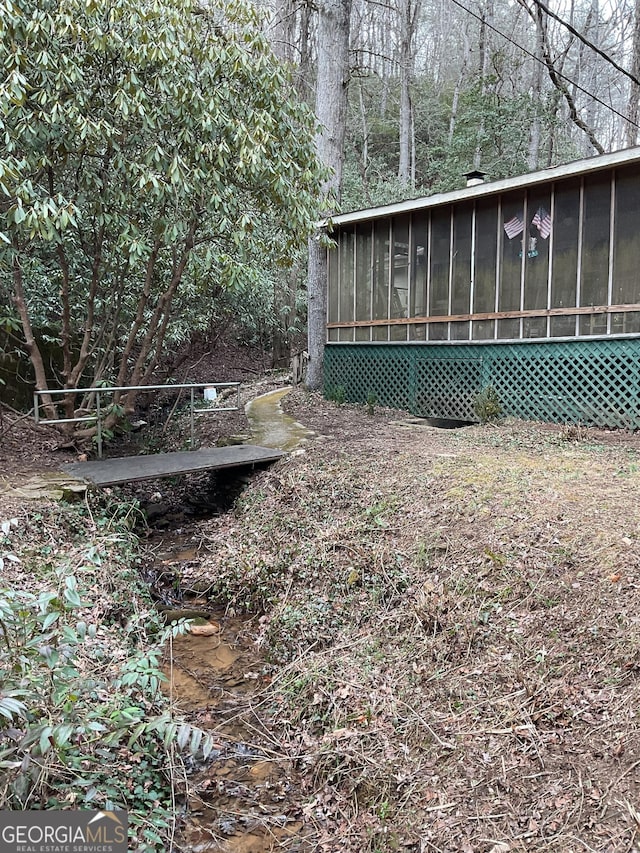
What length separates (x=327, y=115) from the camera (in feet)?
36.9

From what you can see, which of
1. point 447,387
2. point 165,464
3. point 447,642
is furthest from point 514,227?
point 447,642

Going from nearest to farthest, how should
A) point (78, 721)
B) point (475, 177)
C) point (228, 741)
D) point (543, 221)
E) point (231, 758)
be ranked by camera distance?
point (78, 721) → point (231, 758) → point (228, 741) → point (543, 221) → point (475, 177)

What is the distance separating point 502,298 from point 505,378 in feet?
3.89

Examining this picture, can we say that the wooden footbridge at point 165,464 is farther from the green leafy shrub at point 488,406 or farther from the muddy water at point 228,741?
the green leafy shrub at point 488,406

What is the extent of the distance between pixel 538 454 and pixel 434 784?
4.54 m

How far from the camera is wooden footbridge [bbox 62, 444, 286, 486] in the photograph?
589cm

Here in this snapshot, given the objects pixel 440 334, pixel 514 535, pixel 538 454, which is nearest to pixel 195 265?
pixel 440 334

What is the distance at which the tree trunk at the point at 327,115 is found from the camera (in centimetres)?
1109

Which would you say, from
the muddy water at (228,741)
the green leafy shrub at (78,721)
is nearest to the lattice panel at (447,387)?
the muddy water at (228,741)

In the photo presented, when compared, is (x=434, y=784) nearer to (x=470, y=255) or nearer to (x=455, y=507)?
(x=455, y=507)

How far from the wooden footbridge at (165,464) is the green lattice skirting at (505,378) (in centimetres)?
351

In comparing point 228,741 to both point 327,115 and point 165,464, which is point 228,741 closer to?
point 165,464

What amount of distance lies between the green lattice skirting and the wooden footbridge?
3.51m

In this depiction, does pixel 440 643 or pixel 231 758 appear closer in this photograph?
pixel 231 758
